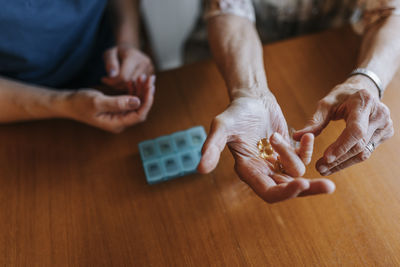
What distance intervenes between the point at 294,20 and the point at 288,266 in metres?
0.85

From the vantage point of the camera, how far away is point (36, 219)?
674 mm

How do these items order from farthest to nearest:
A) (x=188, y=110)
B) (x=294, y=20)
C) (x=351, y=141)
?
(x=294, y=20), (x=188, y=110), (x=351, y=141)

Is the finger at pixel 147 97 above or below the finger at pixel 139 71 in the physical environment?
above

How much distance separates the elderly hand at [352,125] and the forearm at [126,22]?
2.36ft

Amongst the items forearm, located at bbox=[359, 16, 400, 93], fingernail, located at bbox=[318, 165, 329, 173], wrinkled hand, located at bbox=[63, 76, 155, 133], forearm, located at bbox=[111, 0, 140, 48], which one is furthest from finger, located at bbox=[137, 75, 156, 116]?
forearm, located at bbox=[359, 16, 400, 93]

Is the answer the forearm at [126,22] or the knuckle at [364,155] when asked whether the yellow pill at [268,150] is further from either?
the forearm at [126,22]

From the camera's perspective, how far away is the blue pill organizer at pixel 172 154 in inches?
26.9

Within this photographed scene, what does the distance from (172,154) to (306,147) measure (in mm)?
317

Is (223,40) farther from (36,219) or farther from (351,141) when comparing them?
(36,219)

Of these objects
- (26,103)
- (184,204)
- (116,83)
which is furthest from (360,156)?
(26,103)

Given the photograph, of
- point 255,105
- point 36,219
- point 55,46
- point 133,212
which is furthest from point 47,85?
point 255,105

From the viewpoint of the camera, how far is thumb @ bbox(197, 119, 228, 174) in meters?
0.51

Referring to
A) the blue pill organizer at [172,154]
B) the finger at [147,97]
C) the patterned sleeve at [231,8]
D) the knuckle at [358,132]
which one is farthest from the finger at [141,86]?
the knuckle at [358,132]

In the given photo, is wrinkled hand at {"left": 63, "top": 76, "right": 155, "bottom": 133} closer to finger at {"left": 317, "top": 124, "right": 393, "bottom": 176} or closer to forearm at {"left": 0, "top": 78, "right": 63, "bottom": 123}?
forearm at {"left": 0, "top": 78, "right": 63, "bottom": 123}
